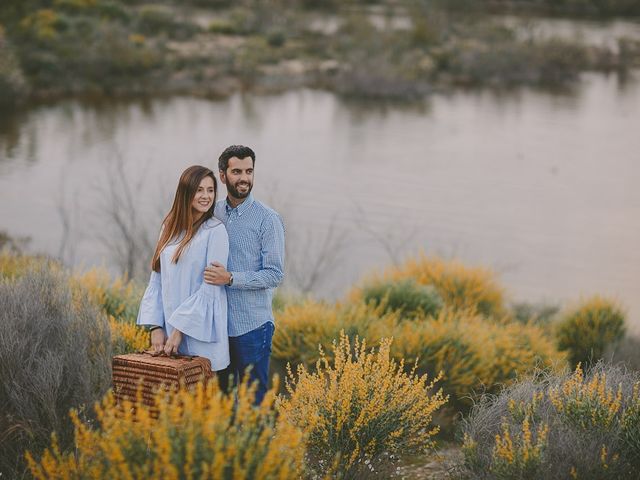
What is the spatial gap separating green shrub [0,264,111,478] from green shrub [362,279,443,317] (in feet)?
14.2

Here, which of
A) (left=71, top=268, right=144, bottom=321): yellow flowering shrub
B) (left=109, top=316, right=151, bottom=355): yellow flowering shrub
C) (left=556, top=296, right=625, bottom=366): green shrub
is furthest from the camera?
(left=556, top=296, right=625, bottom=366): green shrub

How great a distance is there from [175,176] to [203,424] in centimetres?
1750

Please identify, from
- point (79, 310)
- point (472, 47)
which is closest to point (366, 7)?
point (472, 47)

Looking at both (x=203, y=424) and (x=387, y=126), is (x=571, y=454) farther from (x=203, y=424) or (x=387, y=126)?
(x=387, y=126)

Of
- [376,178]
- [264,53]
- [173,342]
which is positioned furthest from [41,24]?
[173,342]

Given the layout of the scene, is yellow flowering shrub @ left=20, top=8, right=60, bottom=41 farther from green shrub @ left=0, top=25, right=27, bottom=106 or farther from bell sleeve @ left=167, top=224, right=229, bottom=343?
bell sleeve @ left=167, top=224, right=229, bottom=343

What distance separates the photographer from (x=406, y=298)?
33.9ft

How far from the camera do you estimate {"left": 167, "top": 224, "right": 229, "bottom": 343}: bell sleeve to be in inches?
199

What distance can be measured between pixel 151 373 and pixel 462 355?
4.15m

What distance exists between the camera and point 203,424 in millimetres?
3934

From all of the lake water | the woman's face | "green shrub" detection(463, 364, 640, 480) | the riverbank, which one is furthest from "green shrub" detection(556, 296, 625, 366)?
the riverbank

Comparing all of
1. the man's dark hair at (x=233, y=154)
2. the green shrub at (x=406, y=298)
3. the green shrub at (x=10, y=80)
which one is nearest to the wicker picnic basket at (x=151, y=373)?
the man's dark hair at (x=233, y=154)

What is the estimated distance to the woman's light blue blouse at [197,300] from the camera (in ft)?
16.7

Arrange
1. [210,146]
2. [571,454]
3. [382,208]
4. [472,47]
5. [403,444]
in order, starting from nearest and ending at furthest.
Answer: [571,454] → [403,444] → [382,208] → [210,146] → [472,47]
